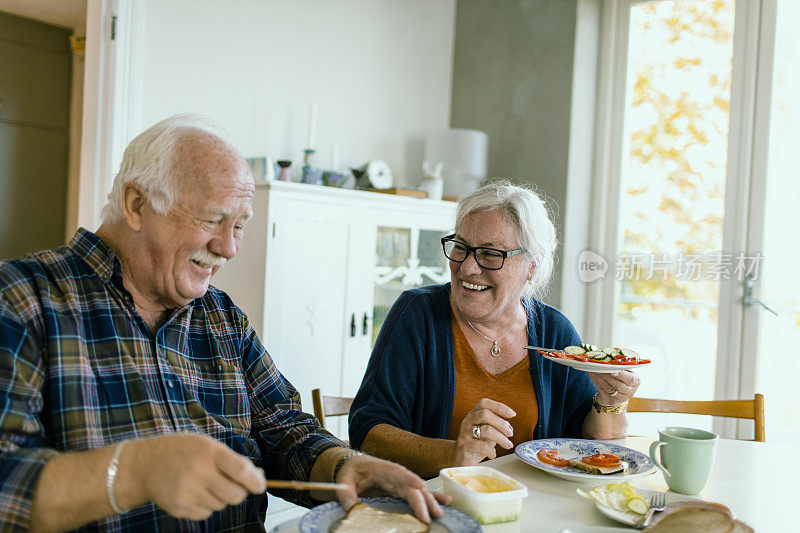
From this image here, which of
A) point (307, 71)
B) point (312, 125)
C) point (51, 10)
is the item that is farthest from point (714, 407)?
point (51, 10)

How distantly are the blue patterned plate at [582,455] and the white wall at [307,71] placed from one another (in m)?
2.12

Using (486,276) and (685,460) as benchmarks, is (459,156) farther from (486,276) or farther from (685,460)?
(685,460)

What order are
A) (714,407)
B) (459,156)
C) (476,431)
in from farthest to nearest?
(459,156) < (714,407) < (476,431)

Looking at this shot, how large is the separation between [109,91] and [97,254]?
172 cm

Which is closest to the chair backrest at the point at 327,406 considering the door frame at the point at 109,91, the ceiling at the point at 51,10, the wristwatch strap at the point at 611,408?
the wristwatch strap at the point at 611,408

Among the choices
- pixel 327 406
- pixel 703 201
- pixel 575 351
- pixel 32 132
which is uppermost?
pixel 32 132

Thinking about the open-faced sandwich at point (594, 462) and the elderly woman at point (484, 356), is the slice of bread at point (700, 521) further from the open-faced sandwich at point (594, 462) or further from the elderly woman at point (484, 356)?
the elderly woman at point (484, 356)

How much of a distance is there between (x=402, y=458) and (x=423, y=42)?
3.05 meters

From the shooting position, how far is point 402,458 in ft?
4.61

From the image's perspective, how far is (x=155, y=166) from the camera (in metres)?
1.16

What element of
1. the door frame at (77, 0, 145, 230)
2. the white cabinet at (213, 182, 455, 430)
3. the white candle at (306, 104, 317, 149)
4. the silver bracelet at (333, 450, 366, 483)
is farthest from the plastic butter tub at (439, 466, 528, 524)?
the white candle at (306, 104, 317, 149)

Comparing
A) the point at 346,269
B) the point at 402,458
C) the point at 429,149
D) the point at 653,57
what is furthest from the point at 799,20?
the point at 402,458

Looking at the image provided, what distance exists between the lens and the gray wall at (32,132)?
14.5ft

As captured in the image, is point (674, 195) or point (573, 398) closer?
point (573, 398)
